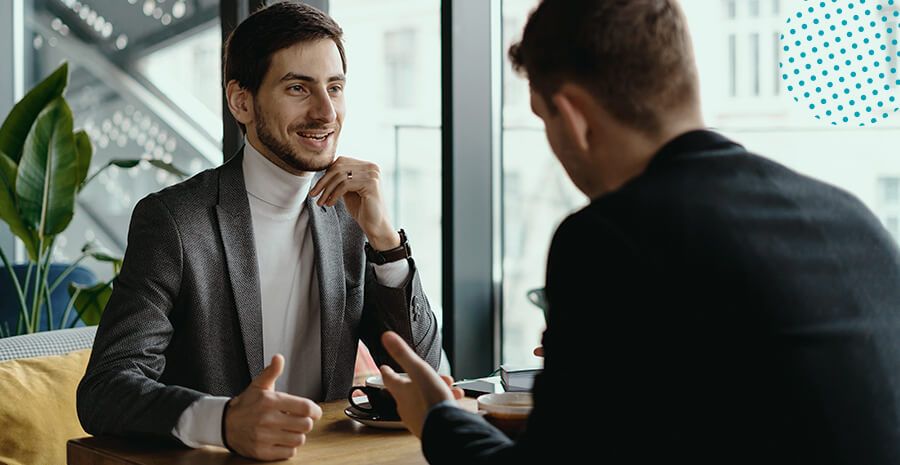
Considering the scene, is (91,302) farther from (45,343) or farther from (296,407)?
(296,407)

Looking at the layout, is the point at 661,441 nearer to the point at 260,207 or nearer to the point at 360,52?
the point at 260,207

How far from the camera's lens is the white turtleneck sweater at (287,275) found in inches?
73.0

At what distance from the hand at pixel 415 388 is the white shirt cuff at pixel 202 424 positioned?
0.32 m

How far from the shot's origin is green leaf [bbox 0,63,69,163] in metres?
2.94

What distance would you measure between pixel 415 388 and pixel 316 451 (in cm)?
30

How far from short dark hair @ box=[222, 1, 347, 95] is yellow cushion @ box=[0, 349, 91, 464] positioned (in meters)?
0.80

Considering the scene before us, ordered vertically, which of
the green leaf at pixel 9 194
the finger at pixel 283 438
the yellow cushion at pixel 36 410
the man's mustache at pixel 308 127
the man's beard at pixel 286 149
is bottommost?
the yellow cushion at pixel 36 410

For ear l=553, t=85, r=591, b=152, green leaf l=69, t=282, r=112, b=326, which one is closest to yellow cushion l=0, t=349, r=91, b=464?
green leaf l=69, t=282, r=112, b=326

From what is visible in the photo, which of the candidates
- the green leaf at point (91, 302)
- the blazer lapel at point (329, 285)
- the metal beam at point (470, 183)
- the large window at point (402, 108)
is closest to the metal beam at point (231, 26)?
the large window at point (402, 108)

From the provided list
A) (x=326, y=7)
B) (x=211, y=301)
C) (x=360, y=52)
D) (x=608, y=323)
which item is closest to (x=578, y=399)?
(x=608, y=323)

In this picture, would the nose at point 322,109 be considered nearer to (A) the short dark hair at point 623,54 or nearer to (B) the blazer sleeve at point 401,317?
(B) the blazer sleeve at point 401,317

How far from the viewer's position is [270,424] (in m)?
1.23

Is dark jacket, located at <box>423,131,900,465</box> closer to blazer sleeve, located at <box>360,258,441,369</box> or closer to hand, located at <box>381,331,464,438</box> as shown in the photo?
hand, located at <box>381,331,464,438</box>

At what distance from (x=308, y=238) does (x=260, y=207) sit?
0.41ft
